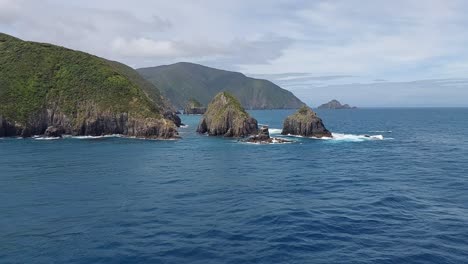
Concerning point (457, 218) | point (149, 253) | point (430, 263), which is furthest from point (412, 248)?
point (149, 253)

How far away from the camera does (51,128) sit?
13062 centimetres

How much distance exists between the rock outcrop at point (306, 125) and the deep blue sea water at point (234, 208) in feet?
143

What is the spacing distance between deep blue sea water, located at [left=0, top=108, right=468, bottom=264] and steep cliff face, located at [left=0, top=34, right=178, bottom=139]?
44.7m

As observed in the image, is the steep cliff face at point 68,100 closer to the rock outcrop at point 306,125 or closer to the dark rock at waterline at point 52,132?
the dark rock at waterline at point 52,132

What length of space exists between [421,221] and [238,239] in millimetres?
21706

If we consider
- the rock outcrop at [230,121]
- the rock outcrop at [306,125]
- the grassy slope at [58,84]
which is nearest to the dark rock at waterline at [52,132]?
the grassy slope at [58,84]

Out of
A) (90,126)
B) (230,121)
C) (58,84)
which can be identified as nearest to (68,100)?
(58,84)

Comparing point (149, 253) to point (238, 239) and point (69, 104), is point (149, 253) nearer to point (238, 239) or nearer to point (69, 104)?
point (238, 239)

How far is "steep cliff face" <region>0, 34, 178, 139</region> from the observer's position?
133m

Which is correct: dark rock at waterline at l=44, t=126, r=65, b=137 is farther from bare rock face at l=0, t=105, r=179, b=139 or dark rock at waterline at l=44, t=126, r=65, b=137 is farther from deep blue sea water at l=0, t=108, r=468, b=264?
deep blue sea water at l=0, t=108, r=468, b=264

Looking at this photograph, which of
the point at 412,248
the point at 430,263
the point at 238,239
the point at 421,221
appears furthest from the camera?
the point at 421,221

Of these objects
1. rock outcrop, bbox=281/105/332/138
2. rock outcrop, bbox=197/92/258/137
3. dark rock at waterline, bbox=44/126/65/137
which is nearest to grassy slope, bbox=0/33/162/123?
dark rock at waterline, bbox=44/126/65/137

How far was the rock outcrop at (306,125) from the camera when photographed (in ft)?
439

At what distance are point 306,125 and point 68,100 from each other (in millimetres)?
90278
